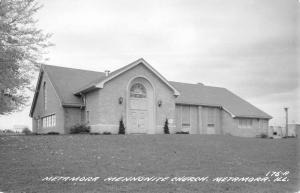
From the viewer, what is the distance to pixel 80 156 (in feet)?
58.1

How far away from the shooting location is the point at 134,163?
1656 cm

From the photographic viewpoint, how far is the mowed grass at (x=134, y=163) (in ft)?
40.6

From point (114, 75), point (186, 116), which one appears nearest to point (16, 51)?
point (114, 75)

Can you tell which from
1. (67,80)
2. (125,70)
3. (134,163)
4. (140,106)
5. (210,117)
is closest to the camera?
(134,163)

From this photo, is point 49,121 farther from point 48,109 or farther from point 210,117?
point 210,117

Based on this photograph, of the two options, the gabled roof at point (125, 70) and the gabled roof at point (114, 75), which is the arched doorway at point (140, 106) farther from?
the gabled roof at point (125, 70)

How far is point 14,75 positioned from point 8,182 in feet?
40.3

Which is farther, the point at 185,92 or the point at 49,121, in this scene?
the point at 185,92

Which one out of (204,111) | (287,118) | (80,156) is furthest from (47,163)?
(287,118)

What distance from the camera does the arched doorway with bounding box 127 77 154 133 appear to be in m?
32.7

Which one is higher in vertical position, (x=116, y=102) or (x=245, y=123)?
(x=116, y=102)

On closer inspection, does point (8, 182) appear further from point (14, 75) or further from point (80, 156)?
point (14, 75)

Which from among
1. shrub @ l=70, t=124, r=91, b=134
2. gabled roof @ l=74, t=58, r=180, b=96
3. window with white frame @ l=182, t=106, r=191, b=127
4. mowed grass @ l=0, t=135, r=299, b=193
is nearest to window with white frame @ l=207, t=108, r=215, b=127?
window with white frame @ l=182, t=106, r=191, b=127

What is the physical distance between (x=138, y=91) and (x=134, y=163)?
17143 millimetres
